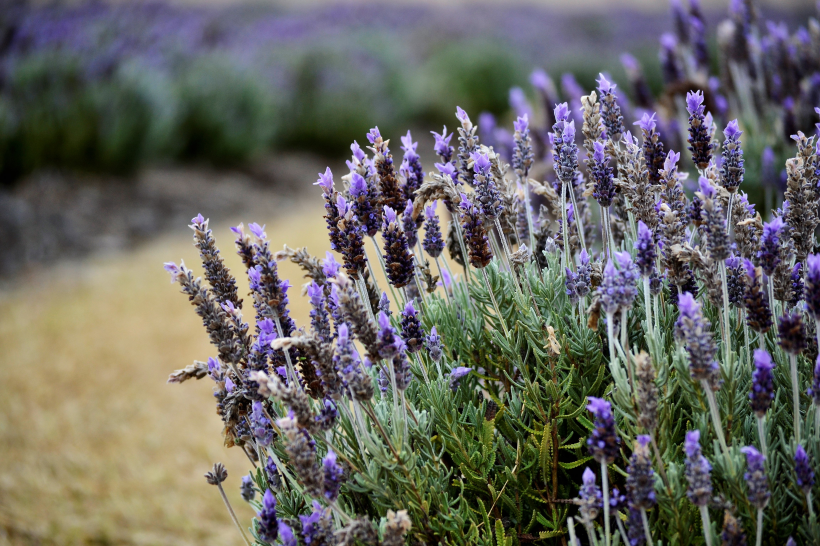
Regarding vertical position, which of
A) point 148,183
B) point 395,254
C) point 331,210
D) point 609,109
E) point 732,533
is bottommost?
point 732,533

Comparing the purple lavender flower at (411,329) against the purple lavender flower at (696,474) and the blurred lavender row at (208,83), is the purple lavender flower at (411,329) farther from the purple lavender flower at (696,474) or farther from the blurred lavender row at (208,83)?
the blurred lavender row at (208,83)

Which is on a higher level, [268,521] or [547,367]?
[547,367]

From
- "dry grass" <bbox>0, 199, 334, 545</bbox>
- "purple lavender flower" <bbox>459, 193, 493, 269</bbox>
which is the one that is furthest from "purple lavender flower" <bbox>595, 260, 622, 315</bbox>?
"dry grass" <bbox>0, 199, 334, 545</bbox>

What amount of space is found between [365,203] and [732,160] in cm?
70

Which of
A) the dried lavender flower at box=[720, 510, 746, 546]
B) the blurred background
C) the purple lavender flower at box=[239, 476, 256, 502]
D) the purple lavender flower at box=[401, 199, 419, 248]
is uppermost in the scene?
the blurred background

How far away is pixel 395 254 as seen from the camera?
1.17m

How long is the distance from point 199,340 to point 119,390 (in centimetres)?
62

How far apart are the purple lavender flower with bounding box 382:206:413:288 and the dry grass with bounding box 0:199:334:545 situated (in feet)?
5.89

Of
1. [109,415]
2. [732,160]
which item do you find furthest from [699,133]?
[109,415]

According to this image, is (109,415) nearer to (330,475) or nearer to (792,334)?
(330,475)

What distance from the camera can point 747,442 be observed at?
1.17 m

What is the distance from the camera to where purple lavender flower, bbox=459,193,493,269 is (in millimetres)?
1189

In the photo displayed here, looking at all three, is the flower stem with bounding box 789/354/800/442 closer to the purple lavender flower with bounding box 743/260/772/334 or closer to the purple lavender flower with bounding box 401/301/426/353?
the purple lavender flower with bounding box 743/260/772/334

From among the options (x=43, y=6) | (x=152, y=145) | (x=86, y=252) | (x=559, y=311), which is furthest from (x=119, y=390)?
(x=43, y=6)
